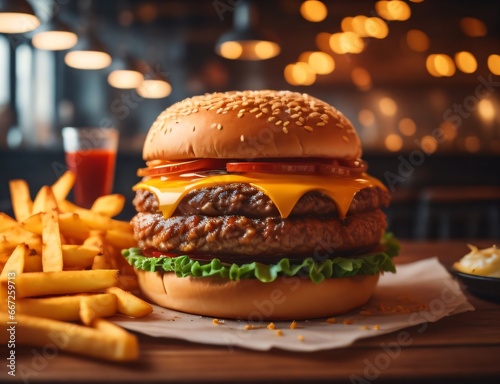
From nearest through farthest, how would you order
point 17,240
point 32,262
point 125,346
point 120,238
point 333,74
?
1. point 125,346
2. point 32,262
3. point 17,240
4. point 120,238
5. point 333,74

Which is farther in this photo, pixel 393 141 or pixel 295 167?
pixel 393 141

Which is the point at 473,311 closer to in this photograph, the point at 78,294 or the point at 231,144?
the point at 231,144

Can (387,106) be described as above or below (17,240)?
above

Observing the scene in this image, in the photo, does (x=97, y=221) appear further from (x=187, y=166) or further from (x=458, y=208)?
(x=458, y=208)

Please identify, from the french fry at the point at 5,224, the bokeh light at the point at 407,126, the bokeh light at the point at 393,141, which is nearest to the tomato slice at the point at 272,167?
the french fry at the point at 5,224

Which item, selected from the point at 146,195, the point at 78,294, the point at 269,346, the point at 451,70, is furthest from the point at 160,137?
the point at 451,70

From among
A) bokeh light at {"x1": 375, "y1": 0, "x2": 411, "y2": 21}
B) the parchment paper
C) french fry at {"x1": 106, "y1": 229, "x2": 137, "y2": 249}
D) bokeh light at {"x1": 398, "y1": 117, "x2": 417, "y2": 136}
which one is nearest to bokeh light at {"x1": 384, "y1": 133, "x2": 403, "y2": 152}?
bokeh light at {"x1": 398, "y1": 117, "x2": 417, "y2": 136}

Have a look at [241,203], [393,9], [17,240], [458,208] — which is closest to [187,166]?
[241,203]

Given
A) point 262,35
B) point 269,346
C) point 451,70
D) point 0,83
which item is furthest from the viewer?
point 451,70
